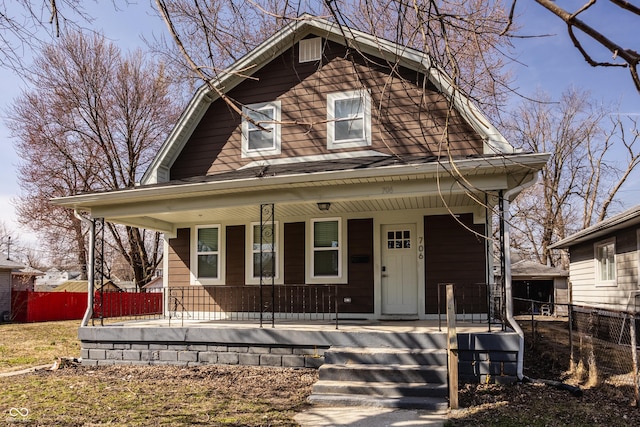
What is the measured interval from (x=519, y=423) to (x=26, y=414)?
5629mm

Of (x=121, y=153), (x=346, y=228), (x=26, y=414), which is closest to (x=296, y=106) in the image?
(x=346, y=228)

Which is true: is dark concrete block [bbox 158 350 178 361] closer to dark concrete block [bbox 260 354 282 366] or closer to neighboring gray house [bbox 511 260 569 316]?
→ dark concrete block [bbox 260 354 282 366]

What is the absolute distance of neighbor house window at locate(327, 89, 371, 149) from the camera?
1088cm

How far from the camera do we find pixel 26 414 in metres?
6.12

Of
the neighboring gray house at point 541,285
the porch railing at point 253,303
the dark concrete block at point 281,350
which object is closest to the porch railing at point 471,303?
the porch railing at point 253,303

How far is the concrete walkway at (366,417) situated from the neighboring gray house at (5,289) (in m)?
21.0

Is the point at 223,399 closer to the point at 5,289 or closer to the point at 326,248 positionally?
the point at 326,248

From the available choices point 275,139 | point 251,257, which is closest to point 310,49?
point 275,139

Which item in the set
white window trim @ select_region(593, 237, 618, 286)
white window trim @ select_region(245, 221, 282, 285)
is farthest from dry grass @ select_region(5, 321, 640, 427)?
white window trim @ select_region(593, 237, 618, 286)

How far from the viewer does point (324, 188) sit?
9.07 metres

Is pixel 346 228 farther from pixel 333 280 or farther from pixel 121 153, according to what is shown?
pixel 121 153

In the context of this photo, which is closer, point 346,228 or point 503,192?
point 503,192

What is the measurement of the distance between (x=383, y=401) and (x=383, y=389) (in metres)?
0.30

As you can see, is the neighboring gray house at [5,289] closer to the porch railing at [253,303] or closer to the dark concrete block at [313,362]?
the porch railing at [253,303]
